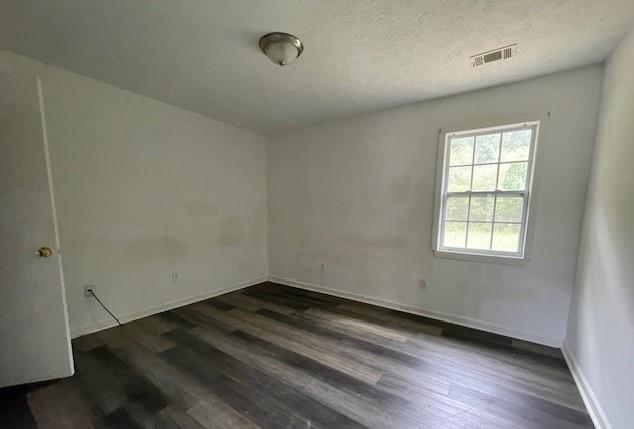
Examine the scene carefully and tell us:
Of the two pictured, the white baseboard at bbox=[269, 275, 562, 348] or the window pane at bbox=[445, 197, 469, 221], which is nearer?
the white baseboard at bbox=[269, 275, 562, 348]

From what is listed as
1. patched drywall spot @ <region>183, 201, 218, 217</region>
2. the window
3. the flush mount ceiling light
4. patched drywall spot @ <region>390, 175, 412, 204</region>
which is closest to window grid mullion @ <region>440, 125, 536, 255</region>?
the window

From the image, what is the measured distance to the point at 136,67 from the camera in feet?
6.83

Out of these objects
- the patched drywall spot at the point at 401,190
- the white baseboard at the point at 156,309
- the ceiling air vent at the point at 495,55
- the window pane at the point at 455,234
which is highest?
the ceiling air vent at the point at 495,55

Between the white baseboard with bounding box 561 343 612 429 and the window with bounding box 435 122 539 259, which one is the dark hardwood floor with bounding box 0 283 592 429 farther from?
the window with bounding box 435 122 539 259

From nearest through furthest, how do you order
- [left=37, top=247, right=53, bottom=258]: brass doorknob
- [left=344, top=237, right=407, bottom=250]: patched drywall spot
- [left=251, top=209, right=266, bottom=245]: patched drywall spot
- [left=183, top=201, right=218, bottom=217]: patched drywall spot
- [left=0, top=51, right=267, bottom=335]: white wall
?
[left=37, top=247, right=53, bottom=258]: brass doorknob < [left=0, top=51, right=267, bottom=335]: white wall < [left=344, top=237, right=407, bottom=250]: patched drywall spot < [left=183, top=201, right=218, bottom=217]: patched drywall spot < [left=251, top=209, right=266, bottom=245]: patched drywall spot

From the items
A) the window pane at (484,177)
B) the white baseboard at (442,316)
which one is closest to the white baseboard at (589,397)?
the white baseboard at (442,316)

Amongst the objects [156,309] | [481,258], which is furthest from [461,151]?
[156,309]

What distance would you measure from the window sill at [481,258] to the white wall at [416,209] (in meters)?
0.06

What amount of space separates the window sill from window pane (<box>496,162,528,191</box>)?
2.32ft

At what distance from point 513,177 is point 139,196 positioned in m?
4.10

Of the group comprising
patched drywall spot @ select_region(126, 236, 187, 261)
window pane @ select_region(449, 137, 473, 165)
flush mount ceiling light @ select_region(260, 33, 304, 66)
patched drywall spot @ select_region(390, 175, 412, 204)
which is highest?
flush mount ceiling light @ select_region(260, 33, 304, 66)

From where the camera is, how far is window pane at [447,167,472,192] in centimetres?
261

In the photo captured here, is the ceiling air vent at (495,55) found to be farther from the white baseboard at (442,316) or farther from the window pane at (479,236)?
the white baseboard at (442,316)

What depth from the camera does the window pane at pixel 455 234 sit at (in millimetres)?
2666
